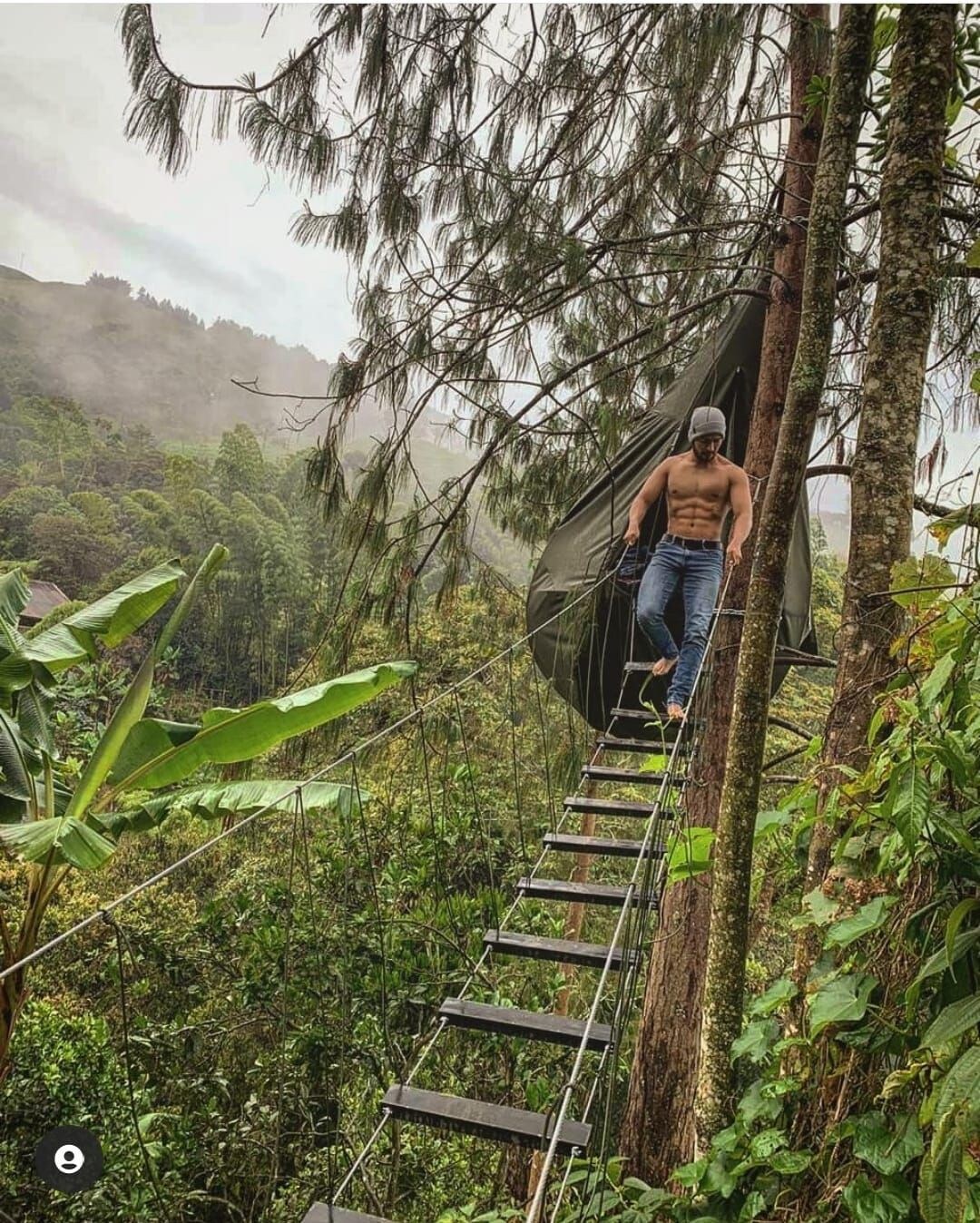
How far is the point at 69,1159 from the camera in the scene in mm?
890

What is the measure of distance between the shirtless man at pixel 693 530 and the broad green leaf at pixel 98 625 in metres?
1.54

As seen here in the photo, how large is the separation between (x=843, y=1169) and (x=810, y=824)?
Result: 21.9 inches

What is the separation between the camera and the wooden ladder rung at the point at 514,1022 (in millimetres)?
1440

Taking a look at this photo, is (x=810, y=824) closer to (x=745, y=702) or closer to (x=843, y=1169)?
(x=745, y=702)

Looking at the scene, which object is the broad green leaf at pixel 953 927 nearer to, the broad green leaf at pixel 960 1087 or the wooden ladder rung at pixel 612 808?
the broad green leaf at pixel 960 1087

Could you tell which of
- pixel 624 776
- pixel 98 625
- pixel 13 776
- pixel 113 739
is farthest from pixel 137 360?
pixel 624 776

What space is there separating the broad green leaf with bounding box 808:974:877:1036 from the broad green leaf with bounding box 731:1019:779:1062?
192mm

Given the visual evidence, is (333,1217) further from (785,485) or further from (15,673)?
(15,673)

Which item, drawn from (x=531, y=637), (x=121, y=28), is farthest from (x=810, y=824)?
(x=121, y=28)

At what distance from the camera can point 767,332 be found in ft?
9.16

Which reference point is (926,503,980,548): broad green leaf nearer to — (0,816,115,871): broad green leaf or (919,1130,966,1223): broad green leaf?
(919,1130,966,1223): broad green leaf

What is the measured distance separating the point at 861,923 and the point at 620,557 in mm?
1832

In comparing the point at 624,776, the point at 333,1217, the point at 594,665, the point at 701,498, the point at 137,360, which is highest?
the point at 137,360

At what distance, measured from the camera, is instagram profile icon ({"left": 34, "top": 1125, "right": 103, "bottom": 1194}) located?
0.83 m
